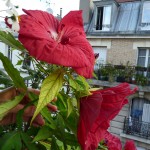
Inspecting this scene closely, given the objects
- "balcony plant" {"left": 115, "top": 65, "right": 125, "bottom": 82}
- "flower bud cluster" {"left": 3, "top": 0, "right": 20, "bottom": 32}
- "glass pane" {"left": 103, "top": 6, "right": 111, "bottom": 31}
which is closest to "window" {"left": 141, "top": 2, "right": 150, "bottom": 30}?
"glass pane" {"left": 103, "top": 6, "right": 111, "bottom": 31}

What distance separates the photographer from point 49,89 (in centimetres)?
26

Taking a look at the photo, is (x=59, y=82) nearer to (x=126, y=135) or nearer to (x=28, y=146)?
(x=28, y=146)

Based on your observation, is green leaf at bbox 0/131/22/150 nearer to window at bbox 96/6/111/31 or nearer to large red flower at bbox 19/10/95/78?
large red flower at bbox 19/10/95/78

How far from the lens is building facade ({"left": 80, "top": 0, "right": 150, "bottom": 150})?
6.28m

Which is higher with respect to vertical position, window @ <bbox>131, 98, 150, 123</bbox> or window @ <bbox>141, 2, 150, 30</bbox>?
window @ <bbox>141, 2, 150, 30</bbox>

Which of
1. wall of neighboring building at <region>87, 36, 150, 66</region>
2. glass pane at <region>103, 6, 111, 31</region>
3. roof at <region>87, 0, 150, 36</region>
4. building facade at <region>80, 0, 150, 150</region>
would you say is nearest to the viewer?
building facade at <region>80, 0, 150, 150</region>

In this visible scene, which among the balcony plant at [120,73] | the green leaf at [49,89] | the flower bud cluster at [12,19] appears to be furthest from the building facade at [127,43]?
the green leaf at [49,89]

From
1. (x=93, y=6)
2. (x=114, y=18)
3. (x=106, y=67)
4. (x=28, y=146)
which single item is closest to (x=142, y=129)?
(x=106, y=67)

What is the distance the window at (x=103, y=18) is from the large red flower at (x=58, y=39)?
687 centimetres

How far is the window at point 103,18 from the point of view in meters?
7.10

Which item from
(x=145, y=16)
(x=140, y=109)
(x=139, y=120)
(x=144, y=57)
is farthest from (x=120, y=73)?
(x=145, y=16)

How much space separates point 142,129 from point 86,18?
3242mm

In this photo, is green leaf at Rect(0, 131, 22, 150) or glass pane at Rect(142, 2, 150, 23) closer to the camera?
green leaf at Rect(0, 131, 22, 150)

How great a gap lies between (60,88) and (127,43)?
21.2ft
